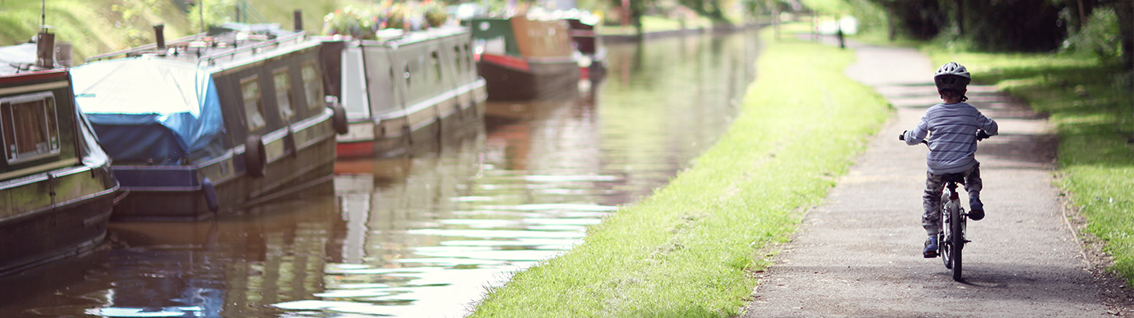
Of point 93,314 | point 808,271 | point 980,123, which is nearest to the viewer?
point 980,123

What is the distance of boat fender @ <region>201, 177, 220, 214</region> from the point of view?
496 inches

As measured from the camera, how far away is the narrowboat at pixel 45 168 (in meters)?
10.2

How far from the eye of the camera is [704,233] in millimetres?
9609

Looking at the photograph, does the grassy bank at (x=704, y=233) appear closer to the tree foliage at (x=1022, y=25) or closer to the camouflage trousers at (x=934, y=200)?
the camouflage trousers at (x=934, y=200)

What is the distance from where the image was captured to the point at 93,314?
896 cm

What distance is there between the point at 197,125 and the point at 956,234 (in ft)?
27.9

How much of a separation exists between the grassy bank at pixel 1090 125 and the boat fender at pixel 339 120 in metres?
9.68

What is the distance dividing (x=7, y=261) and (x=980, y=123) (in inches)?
315

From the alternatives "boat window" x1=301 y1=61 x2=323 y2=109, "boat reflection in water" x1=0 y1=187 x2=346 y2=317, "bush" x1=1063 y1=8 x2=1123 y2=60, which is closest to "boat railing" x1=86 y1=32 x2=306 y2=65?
"boat window" x1=301 y1=61 x2=323 y2=109

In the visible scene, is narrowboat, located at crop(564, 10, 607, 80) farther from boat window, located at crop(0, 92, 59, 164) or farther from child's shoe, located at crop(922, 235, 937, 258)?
child's shoe, located at crop(922, 235, 937, 258)

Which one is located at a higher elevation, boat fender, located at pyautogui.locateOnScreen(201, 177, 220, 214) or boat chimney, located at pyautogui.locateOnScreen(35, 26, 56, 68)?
boat chimney, located at pyautogui.locateOnScreen(35, 26, 56, 68)

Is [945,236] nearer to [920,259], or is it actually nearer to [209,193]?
[920,259]

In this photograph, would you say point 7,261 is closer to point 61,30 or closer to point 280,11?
point 61,30

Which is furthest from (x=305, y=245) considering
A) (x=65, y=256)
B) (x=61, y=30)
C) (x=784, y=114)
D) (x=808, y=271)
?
(x=61, y=30)
